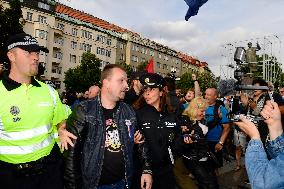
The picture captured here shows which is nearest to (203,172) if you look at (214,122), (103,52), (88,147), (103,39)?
(214,122)

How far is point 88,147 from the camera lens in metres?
3.57

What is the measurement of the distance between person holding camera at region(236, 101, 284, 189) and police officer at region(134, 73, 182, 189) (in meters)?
2.06

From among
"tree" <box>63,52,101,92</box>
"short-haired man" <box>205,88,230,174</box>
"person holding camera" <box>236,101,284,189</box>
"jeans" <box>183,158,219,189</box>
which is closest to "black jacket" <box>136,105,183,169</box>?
"jeans" <box>183,158,219,189</box>

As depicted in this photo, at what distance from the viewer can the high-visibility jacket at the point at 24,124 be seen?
3381mm

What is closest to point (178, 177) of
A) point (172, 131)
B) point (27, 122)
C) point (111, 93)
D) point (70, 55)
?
point (172, 131)

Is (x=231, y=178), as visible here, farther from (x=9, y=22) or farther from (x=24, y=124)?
(x=9, y=22)

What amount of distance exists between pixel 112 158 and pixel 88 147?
0.30 meters

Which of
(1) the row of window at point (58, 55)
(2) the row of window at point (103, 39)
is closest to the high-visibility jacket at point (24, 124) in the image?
(1) the row of window at point (58, 55)

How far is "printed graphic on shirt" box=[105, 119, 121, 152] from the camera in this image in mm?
3684

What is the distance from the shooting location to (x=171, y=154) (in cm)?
457

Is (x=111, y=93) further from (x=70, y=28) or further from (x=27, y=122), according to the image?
(x=70, y=28)

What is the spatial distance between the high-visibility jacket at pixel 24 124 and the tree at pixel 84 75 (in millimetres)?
47782

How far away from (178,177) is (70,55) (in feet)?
203

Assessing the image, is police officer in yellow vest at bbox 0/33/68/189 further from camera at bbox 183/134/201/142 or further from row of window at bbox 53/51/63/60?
row of window at bbox 53/51/63/60
